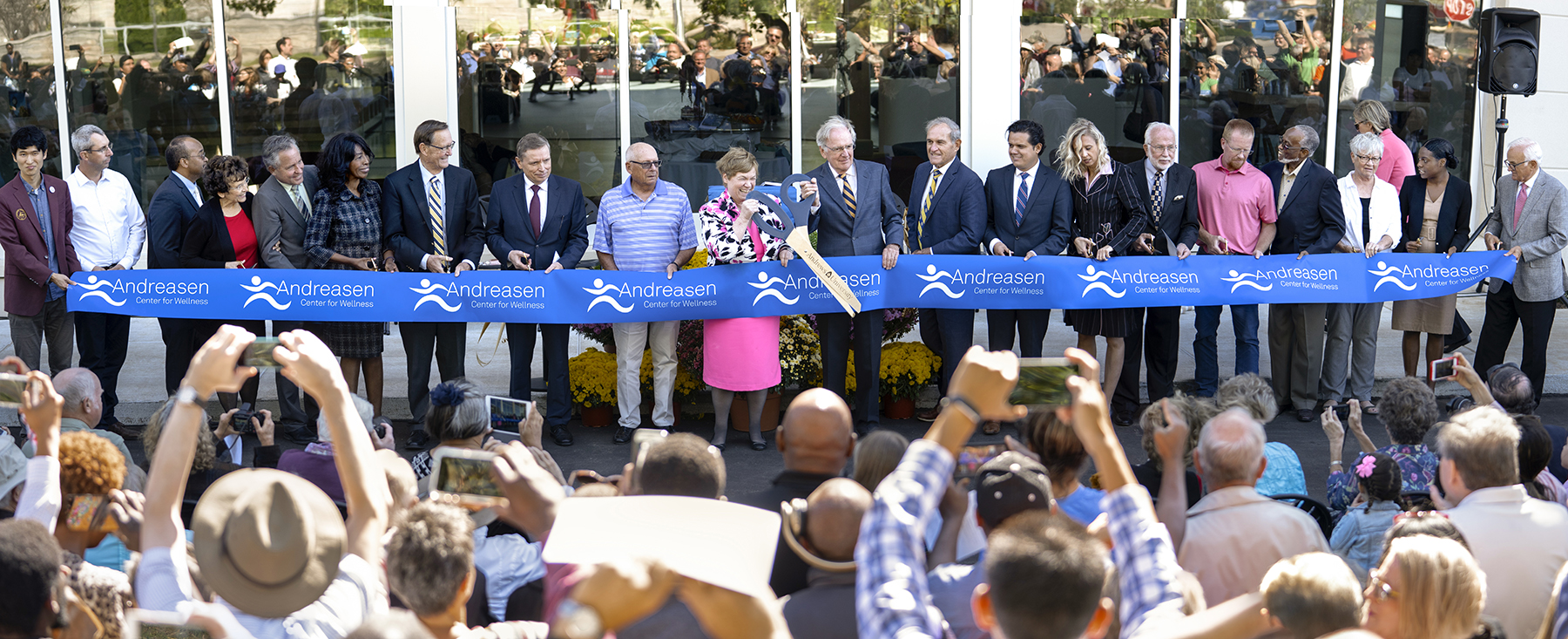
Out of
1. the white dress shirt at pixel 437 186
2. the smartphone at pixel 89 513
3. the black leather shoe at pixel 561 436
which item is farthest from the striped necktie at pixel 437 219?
the smartphone at pixel 89 513

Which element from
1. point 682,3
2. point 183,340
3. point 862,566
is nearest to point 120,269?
point 183,340

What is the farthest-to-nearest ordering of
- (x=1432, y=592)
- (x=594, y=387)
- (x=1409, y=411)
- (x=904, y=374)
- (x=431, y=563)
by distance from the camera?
(x=904, y=374) < (x=594, y=387) < (x=1409, y=411) < (x=1432, y=592) < (x=431, y=563)

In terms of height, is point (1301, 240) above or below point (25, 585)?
above

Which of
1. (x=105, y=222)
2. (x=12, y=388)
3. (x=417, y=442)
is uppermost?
(x=105, y=222)

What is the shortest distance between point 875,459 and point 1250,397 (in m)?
2.51

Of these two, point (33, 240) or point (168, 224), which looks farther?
point (168, 224)

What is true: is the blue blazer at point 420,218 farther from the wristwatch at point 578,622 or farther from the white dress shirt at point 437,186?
the wristwatch at point 578,622

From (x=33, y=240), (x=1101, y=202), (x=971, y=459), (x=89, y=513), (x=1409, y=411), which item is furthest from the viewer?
(x=1101, y=202)

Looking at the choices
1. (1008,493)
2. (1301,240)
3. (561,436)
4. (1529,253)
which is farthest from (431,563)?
(1529,253)

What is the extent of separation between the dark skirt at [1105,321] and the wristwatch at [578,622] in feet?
22.7

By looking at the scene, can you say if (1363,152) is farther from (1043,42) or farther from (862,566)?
(862,566)

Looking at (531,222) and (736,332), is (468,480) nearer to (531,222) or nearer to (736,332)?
(736,332)

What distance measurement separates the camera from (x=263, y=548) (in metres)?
2.71

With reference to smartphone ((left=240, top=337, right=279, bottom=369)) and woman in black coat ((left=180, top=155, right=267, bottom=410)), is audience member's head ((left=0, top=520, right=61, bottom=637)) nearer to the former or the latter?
smartphone ((left=240, top=337, right=279, bottom=369))
